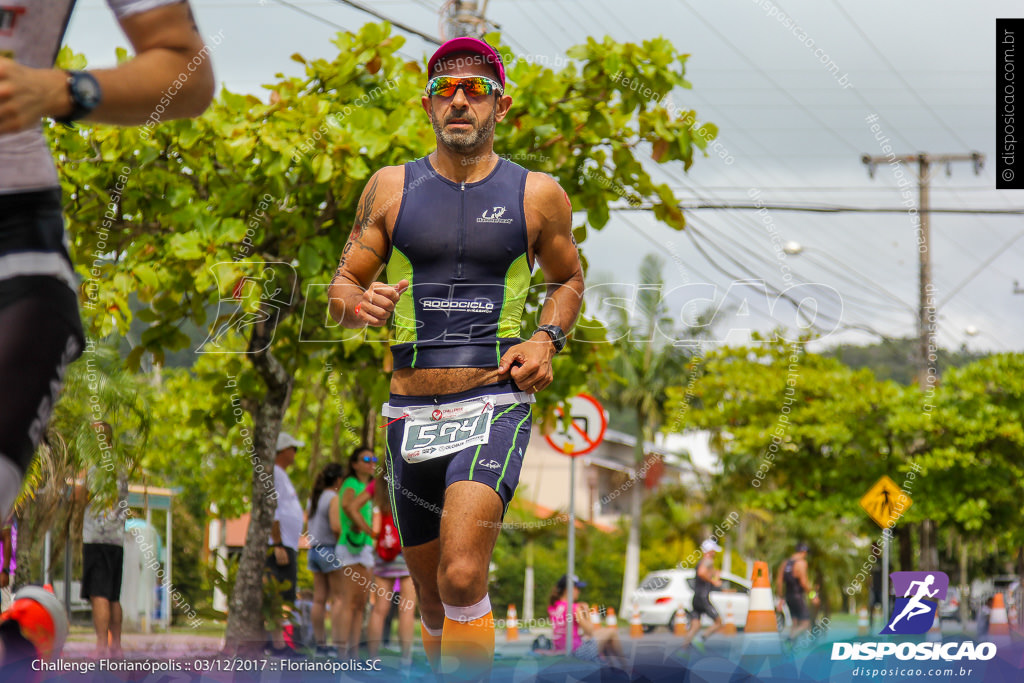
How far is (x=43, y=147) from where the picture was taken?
2039 mm

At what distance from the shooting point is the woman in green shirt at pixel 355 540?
9.27 meters

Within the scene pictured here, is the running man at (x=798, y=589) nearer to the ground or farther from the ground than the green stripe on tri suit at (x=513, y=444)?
nearer to the ground

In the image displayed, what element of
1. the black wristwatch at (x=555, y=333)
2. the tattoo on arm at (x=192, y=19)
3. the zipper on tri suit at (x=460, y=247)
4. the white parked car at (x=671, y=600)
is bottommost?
the white parked car at (x=671, y=600)

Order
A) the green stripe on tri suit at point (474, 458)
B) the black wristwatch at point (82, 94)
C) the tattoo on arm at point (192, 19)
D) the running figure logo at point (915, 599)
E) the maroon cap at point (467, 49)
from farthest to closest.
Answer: the running figure logo at point (915, 599), the maroon cap at point (467, 49), the green stripe on tri suit at point (474, 458), the tattoo on arm at point (192, 19), the black wristwatch at point (82, 94)

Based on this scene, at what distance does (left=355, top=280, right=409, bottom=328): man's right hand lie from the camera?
10.8 ft

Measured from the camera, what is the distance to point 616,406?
5606 centimetres

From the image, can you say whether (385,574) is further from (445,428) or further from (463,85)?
(463,85)

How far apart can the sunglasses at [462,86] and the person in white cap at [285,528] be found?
6.30 m

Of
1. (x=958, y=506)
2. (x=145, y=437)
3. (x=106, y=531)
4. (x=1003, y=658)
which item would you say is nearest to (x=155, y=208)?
(x=145, y=437)

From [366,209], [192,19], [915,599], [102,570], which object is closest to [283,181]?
[102,570]

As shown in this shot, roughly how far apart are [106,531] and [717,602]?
86.9 feet

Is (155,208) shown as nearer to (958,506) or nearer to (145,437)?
(145,437)

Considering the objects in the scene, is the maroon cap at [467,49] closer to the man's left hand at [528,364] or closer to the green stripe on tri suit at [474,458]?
the man's left hand at [528,364]

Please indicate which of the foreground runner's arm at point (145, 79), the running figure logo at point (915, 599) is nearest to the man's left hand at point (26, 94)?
the foreground runner's arm at point (145, 79)
